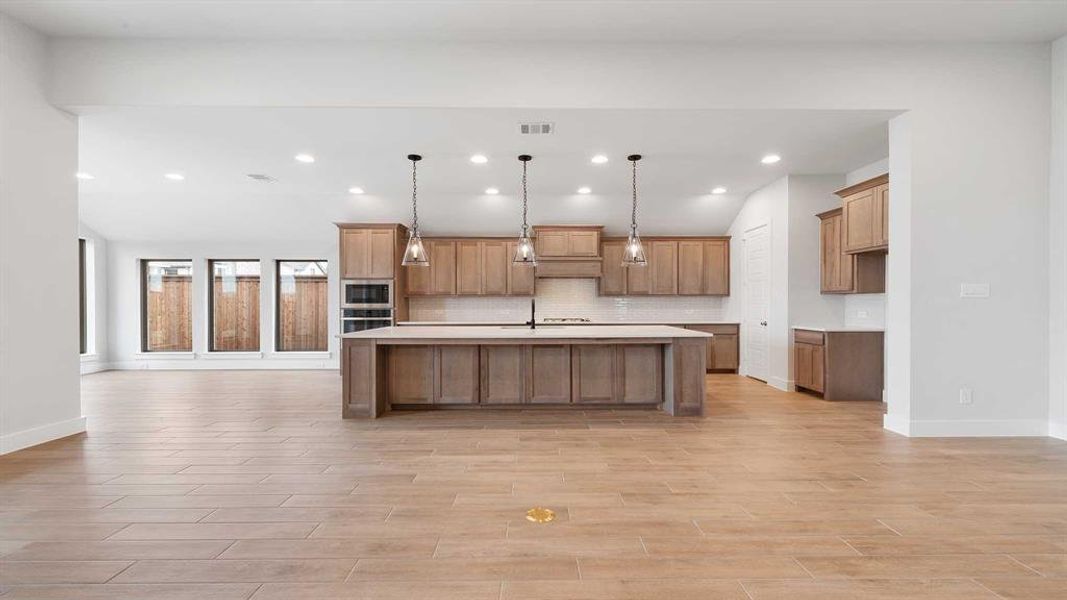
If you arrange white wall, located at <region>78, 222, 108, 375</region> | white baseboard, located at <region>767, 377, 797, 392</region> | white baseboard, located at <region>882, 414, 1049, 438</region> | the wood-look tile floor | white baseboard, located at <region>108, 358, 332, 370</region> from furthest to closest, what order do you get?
white baseboard, located at <region>108, 358, 332, 370</region> → white wall, located at <region>78, 222, 108, 375</region> → white baseboard, located at <region>767, 377, 797, 392</region> → white baseboard, located at <region>882, 414, 1049, 438</region> → the wood-look tile floor

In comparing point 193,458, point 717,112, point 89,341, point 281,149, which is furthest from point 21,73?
point 89,341

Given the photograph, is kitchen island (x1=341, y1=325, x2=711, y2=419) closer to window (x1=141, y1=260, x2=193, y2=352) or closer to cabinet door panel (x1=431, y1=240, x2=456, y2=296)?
cabinet door panel (x1=431, y1=240, x2=456, y2=296)

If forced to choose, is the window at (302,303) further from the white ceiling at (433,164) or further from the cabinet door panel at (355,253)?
the cabinet door panel at (355,253)

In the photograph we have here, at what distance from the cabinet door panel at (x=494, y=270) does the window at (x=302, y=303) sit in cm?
291

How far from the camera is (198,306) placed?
879 cm

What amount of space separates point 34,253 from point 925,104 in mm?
7321

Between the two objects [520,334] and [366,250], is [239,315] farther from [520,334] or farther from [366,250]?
[520,334]

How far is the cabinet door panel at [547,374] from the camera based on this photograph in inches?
205

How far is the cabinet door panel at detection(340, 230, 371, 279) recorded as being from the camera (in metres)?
8.09

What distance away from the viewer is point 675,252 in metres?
8.76

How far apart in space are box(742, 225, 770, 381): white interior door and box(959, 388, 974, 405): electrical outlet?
289cm

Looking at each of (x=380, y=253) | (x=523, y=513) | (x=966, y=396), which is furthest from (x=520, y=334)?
(x=380, y=253)

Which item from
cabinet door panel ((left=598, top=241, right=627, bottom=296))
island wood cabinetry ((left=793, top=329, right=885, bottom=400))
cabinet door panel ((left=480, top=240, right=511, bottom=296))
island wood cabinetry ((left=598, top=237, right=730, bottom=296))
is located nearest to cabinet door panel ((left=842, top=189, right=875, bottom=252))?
island wood cabinetry ((left=793, top=329, right=885, bottom=400))

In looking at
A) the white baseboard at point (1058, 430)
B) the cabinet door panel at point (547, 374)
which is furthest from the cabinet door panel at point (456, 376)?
the white baseboard at point (1058, 430)
